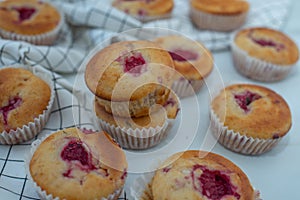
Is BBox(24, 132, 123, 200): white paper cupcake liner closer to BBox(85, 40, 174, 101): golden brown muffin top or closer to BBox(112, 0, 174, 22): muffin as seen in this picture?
BBox(85, 40, 174, 101): golden brown muffin top

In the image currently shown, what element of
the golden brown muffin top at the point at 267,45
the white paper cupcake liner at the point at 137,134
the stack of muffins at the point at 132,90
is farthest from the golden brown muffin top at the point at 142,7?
the white paper cupcake liner at the point at 137,134

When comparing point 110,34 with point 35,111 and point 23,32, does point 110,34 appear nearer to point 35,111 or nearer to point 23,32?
point 23,32

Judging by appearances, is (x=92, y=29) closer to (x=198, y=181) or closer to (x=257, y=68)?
(x=257, y=68)

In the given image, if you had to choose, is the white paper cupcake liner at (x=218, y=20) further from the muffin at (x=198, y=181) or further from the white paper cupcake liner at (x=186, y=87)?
the muffin at (x=198, y=181)

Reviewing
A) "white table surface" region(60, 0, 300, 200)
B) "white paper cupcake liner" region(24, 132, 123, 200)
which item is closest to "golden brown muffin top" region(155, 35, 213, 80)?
"white table surface" region(60, 0, 300, 200)

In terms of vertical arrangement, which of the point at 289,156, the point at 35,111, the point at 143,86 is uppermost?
the point at 143,86

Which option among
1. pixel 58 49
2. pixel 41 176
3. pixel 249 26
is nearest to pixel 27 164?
pixel 41 176

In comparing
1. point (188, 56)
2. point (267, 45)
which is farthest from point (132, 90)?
point (267, 45)
